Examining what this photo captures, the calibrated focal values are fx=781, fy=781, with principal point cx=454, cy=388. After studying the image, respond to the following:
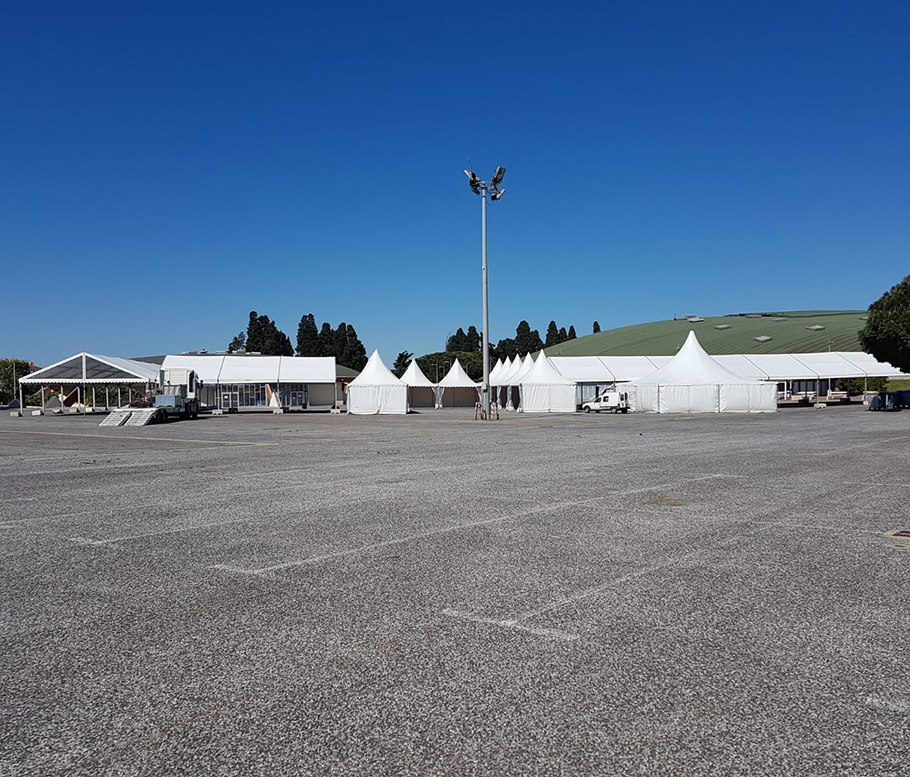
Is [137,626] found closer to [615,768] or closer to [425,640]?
[425,640]

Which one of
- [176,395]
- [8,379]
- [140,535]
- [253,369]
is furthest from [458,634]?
[8,379]

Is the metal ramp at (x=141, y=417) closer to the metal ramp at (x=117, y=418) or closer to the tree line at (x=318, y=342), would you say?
the metal ramp at (x=117, y=418)

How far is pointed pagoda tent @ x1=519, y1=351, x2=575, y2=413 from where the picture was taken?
53.7 metres

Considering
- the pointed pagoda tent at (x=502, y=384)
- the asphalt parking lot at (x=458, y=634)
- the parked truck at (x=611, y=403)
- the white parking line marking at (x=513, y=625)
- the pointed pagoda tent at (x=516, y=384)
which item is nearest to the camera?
the asphalt parking lot at (x=458, y=634)

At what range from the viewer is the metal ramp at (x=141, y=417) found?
3819 cm

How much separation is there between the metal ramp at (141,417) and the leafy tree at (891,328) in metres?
42.0

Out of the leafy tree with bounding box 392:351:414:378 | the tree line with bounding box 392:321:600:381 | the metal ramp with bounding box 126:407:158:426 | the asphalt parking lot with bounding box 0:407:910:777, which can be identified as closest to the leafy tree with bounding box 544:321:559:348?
the tree line with bounding box 392:321:600:381

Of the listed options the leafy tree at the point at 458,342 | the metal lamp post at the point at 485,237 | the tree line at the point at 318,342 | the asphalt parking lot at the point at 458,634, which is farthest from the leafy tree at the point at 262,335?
the asphalt parking lot at the point at 458,634

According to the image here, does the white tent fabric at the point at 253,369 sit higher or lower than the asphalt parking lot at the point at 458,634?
higher

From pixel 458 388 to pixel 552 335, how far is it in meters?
78.2

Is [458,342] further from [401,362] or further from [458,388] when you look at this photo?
[458,388]

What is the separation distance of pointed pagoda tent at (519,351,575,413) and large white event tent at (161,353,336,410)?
1661 centimetres

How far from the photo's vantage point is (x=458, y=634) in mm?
4891

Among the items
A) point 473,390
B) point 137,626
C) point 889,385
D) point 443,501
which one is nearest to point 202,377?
point 473,390
